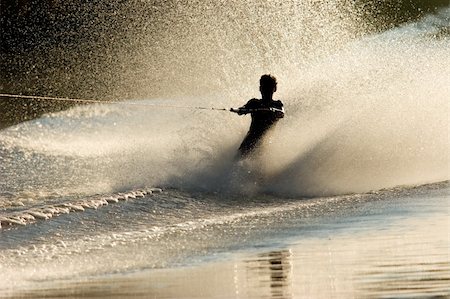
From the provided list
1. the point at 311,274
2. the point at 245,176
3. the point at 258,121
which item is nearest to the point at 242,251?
the point at 311,274

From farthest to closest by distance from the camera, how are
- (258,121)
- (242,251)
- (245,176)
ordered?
(258,121) < (245,176) < (242,251)

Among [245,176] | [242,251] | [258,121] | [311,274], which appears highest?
[258,121]

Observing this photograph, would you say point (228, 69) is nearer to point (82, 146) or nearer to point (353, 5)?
point (353, 5)

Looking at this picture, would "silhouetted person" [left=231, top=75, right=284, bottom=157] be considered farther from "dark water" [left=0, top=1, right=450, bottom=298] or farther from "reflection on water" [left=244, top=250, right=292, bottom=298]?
"reflection on water" [left=244, top=250, right=292, bottom=298]

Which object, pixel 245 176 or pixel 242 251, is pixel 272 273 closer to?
pixel 242 251

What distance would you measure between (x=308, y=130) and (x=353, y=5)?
12992mm

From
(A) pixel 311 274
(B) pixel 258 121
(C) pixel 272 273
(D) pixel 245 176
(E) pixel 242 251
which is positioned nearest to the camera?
(A) pixel 311 274

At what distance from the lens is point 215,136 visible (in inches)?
660

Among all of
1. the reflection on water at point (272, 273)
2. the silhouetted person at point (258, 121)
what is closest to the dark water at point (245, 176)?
the reflection on water at point (272, 273)

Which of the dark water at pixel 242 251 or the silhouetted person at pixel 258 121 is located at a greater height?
the silhouetted person at pixel 258 121

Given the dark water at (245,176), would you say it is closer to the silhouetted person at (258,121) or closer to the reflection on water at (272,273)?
the reflection on water at (272,273)

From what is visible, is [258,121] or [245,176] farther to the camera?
[258,121]

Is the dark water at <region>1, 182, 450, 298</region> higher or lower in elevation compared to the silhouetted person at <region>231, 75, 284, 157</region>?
lower

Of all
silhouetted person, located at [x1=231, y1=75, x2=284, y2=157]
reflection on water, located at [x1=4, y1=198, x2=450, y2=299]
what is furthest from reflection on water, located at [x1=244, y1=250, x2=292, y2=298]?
silhouetted person, located at [x1=231, y1=75, x2=284, y2=157]
